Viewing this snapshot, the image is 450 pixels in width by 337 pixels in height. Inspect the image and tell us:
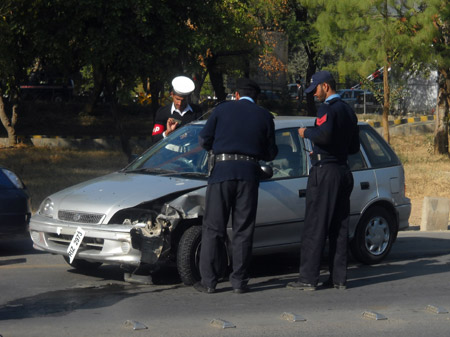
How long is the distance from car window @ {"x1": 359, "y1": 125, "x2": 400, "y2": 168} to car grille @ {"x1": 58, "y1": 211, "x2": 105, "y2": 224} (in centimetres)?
325

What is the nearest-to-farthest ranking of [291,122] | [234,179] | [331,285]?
[234,179] → [331,285] → [291,122]

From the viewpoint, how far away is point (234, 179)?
7250 millimetres

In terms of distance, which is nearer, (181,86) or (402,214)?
(402,214)

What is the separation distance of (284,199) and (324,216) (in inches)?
30.4

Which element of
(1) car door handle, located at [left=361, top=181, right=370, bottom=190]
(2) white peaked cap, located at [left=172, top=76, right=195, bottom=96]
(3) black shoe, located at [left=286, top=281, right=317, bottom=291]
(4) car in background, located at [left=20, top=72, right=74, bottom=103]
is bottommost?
(3) black shoe, located at [left=286, top=281, right=317, bottom=291]

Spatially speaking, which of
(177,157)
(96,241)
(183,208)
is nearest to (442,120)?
(177,157)

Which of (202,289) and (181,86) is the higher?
(181,86)

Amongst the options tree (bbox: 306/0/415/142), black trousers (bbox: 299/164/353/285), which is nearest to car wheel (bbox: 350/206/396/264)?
black trousers (bbox: 299/164/353/285)

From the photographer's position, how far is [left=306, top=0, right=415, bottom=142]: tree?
22594 millimetres

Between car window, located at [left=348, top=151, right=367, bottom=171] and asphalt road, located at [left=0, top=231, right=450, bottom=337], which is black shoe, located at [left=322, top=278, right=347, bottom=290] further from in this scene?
car window, located at [left=348, top=151, right=367, bottom=171]

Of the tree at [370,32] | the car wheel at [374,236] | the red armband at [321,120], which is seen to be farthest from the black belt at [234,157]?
the tree at [370,32]

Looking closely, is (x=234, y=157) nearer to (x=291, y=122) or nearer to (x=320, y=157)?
(x=320, y=157)

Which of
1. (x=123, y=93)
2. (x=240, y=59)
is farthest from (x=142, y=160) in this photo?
(x=240, y=59)

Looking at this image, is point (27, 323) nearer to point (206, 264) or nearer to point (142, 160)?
point (206, 264)
